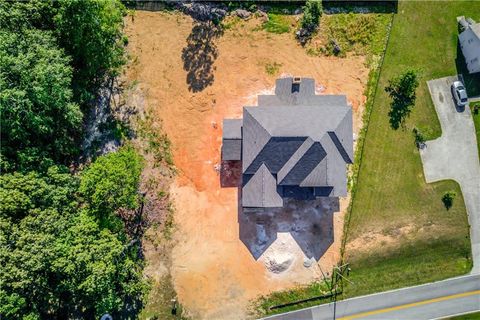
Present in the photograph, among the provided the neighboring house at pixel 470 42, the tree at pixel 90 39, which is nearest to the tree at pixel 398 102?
the neighboring house at pixel 470 42

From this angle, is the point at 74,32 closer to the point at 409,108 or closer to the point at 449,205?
the point at 409,108

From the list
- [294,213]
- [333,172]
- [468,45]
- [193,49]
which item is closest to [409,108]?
[468,45]

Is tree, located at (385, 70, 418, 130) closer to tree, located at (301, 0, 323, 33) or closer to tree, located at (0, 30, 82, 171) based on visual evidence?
tree, located at (301, 0, 323, 33)

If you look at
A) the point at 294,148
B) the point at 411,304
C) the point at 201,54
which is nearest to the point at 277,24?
the point at 201,54

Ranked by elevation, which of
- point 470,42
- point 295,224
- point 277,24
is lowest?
point 295,224

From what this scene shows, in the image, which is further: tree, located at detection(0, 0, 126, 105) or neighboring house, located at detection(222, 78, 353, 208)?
neighboring house, located at detection(222, 78, 353, 208)

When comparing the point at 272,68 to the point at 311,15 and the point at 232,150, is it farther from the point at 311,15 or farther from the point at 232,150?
the point at 232,150

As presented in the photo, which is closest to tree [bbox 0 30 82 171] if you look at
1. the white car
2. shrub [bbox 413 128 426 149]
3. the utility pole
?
the utility pole
